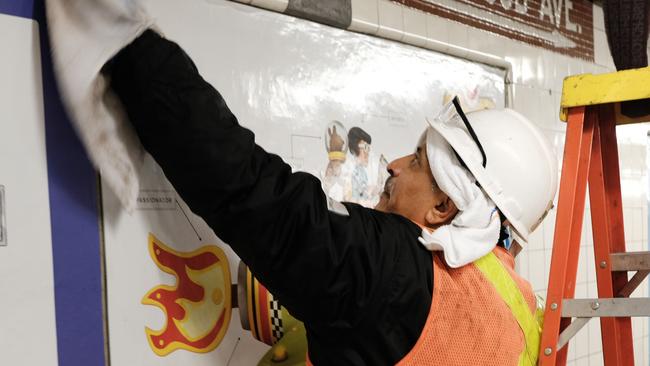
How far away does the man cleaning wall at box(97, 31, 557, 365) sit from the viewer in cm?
92

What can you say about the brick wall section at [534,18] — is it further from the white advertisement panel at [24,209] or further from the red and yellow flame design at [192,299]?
the white advertisement panel at [24,209]

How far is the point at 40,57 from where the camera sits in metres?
1.04

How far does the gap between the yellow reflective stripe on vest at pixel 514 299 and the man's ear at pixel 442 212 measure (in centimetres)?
10

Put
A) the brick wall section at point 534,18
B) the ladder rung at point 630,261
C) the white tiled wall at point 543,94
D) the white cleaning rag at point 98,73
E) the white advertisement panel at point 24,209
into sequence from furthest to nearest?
the brick wall section at point 534,18
the white tiled wall at point 543,94
the ladder rung at point 630,261
the white advertisement panel at point 24,209
the white cleaning rag at point 98,73

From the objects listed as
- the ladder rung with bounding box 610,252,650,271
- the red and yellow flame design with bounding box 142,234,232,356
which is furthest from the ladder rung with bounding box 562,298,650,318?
the red and yellow flame design with bounding box 142,234,232,356

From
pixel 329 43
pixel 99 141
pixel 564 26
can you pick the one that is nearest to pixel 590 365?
pixel 564 26

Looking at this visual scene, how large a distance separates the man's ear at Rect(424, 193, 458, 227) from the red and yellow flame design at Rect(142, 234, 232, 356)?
0.40 meters

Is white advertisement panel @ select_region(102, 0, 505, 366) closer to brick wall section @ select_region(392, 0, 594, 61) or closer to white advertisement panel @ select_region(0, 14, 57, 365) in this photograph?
white advertisement panel @ select_region(0, 14, 57, 365)

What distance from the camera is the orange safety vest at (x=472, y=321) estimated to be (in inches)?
42.0

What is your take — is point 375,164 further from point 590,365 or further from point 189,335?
point 590,365

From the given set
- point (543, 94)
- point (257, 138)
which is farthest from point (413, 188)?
point (543, 94)

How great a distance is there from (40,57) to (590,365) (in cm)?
227

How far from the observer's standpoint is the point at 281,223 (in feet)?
3.12

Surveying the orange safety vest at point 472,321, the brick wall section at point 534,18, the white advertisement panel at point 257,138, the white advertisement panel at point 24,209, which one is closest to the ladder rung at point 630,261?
the orange safety vest at point 472,321
